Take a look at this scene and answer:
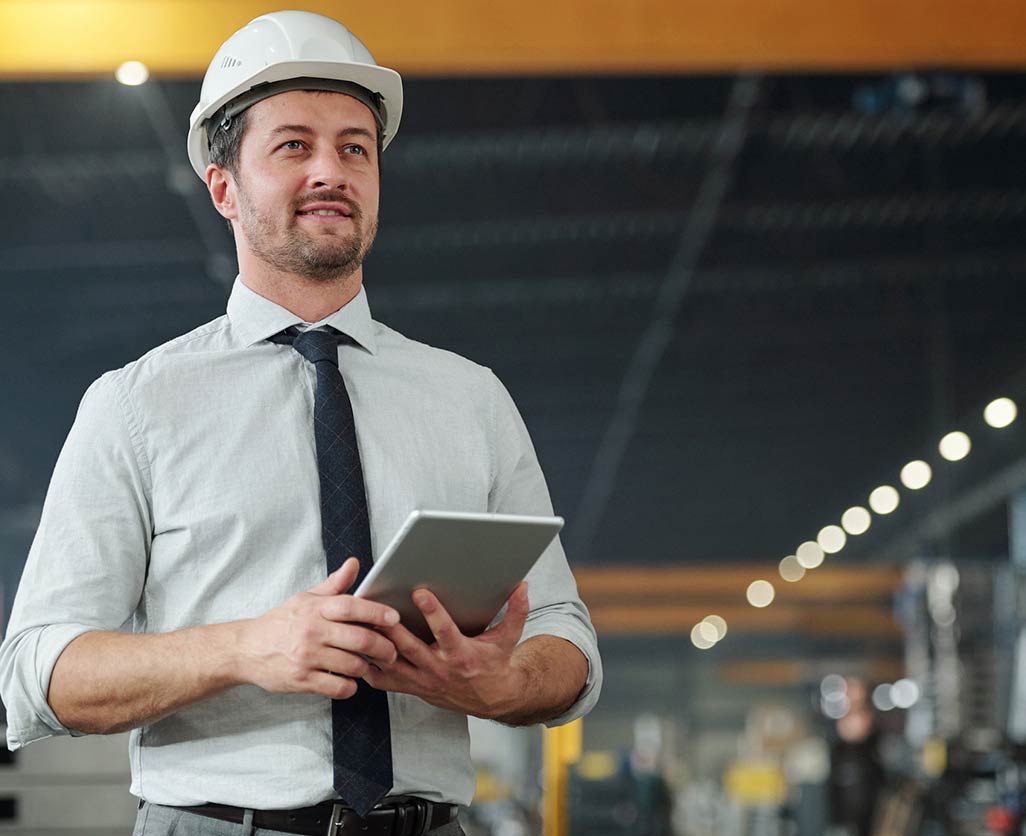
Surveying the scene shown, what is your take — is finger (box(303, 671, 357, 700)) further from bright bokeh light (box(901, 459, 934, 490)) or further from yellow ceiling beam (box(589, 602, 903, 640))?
bright bokeh light (box(901, 459, 934, 490))

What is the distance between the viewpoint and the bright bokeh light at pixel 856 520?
824 centimetres

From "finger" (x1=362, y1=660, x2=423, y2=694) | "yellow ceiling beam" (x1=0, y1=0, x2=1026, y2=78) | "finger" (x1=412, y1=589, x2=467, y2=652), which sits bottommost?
"finger" (x1=362, y1=660, x2=423, y2=694)

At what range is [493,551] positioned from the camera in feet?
4.50

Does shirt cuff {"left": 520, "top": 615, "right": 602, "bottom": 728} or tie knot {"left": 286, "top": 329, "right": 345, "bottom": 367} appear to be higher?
tie knot {"left": 286, "top": 329, "right": 345, "bottom": 367}

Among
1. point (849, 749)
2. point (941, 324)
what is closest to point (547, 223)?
point (941, 324)

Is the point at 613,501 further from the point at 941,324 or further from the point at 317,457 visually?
the point at 317,457

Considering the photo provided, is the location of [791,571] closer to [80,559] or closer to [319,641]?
[80,559]

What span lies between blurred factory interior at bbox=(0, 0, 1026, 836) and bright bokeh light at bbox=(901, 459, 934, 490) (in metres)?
0.01

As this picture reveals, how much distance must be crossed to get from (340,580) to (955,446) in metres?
7.35

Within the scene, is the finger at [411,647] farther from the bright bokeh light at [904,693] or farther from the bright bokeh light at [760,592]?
the bright bokeh light at [760,592]

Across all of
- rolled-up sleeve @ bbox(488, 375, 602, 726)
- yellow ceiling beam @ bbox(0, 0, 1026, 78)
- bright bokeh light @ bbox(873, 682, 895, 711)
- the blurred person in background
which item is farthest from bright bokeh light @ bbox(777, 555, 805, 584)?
rolled-up sleeve @ bbox(488, 375, 602, 726)

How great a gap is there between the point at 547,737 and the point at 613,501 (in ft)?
4.84

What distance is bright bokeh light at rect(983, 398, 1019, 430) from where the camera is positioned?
26.6 ft

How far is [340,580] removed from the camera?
1.39 metres
